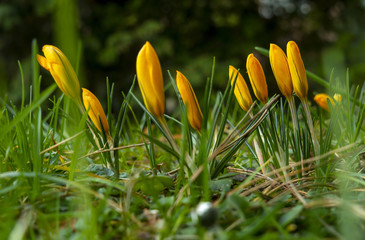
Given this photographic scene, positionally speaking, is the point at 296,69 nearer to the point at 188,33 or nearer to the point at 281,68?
the point at 281,68

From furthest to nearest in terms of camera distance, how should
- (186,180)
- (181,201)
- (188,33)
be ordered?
(188,33) → (186,180) → (181,201)

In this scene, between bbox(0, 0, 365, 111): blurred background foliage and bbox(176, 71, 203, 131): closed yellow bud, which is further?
bbox(0, 0, 365, 111): blurred background foliage

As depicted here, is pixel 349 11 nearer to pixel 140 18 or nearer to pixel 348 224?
pixel 140 18

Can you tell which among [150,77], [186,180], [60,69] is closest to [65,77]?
[60,69]

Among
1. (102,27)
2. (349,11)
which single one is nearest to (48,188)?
(102,27)

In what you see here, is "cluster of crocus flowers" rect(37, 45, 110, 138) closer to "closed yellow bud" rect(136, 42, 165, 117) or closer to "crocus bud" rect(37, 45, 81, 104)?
"crocus bud" rect(37, 45, 81, 104)

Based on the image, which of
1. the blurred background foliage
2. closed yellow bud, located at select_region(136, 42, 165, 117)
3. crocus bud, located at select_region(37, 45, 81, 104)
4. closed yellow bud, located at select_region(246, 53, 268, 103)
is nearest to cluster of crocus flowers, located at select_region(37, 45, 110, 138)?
crocus bud, located at select_region(37, 45, 81, 104)
